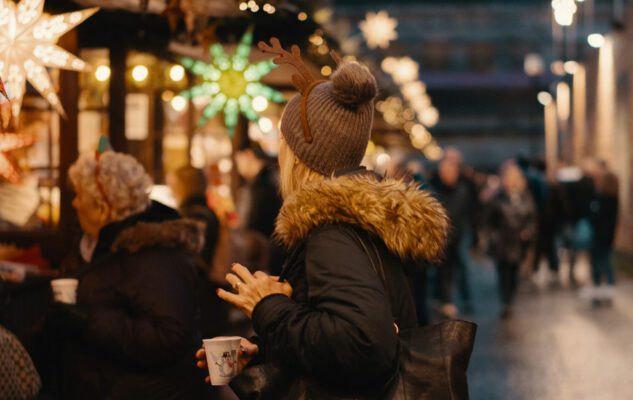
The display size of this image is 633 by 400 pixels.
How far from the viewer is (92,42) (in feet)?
29.8

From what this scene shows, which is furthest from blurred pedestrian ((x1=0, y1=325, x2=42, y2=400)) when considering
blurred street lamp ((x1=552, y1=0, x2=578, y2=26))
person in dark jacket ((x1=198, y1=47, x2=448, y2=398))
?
blurred street lamp ((x1=552, y1=0, x2=578, y2=26))

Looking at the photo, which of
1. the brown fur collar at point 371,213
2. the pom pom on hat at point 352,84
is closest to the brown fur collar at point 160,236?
the brown fur collar at point 371,213

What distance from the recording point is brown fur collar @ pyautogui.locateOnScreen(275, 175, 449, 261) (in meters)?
3.29

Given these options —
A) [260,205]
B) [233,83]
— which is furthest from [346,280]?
[260,205]

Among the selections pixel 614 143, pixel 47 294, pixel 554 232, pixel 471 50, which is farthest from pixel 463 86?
pixel 47 294

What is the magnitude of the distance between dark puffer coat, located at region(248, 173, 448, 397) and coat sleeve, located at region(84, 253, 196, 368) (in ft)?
5.12

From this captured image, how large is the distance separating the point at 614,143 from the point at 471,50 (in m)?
54.2

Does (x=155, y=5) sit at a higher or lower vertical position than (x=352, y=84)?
higher

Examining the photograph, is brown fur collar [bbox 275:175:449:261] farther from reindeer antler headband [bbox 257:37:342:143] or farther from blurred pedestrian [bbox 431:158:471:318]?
blurred pedestrian [bbox 431:158:471:318]

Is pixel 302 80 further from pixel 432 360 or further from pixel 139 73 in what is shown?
pixel 139 73

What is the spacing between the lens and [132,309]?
194 inches

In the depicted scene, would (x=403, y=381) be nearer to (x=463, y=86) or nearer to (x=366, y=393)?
(x=366, y=393)

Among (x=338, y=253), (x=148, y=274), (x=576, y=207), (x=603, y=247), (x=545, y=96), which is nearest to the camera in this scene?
(x=338, y=253)

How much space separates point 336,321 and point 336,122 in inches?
27.7
